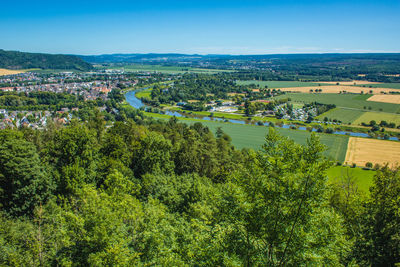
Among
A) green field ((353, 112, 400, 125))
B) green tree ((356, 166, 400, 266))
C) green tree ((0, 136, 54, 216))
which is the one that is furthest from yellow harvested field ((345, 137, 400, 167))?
green tree ((0, 136, 54, 216))

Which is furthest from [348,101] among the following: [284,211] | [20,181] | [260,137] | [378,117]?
[20,181]

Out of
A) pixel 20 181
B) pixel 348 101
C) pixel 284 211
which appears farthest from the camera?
pixel 348 101

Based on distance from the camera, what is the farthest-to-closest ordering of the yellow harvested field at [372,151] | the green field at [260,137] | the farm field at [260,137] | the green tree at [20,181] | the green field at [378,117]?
the green field at [378,117] → the farm field at [260,137] → the green field at [260,137] → the yellow harvested field at [372,151] → the green tree at [20,181]

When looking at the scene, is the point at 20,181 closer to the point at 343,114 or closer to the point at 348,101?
the point at 343,114

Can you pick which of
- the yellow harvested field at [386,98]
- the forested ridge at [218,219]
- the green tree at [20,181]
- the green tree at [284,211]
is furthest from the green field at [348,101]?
the green tree at [20,181]

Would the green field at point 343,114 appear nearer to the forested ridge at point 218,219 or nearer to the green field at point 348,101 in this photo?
the green field at point 348,101

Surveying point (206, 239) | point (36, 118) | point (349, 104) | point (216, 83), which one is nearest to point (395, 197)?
point (206, 239)
